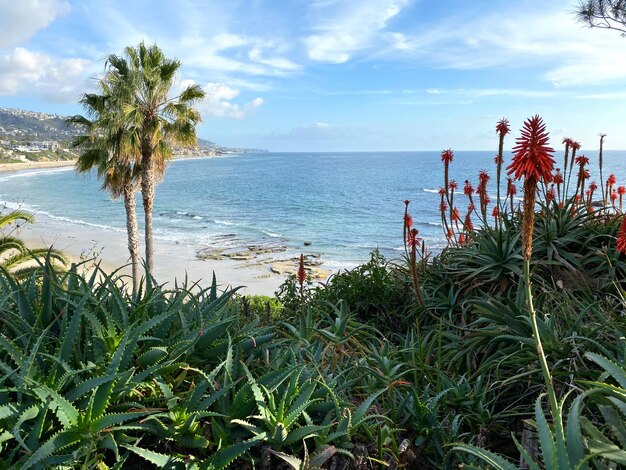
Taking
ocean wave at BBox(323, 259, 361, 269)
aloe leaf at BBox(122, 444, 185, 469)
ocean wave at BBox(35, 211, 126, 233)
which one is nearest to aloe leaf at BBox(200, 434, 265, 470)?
aloe leaf at BBox(122, 444, 185, 469)

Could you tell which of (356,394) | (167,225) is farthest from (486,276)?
(167,225)

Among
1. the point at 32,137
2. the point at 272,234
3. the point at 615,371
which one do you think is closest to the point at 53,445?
the point at 615,371

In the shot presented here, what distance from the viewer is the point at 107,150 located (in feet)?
50.9

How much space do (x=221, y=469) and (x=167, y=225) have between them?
38.1 metres

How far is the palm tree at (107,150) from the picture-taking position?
1527 centimetres

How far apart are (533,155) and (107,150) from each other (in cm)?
1575

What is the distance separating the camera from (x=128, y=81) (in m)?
15.1

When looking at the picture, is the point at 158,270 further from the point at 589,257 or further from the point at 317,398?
the point at 317,398

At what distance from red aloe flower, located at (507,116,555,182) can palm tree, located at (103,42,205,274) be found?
14.4 metres

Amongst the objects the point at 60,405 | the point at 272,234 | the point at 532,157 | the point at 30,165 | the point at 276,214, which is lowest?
the point at 272,234

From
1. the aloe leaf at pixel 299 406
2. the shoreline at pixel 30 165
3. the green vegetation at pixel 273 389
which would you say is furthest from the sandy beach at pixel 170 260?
the shoreline at pixel 30 165

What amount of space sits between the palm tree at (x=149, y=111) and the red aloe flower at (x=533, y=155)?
1441 cm

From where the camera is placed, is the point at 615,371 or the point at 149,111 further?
the point at 149,111

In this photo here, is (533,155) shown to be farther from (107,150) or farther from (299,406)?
(107,150)
